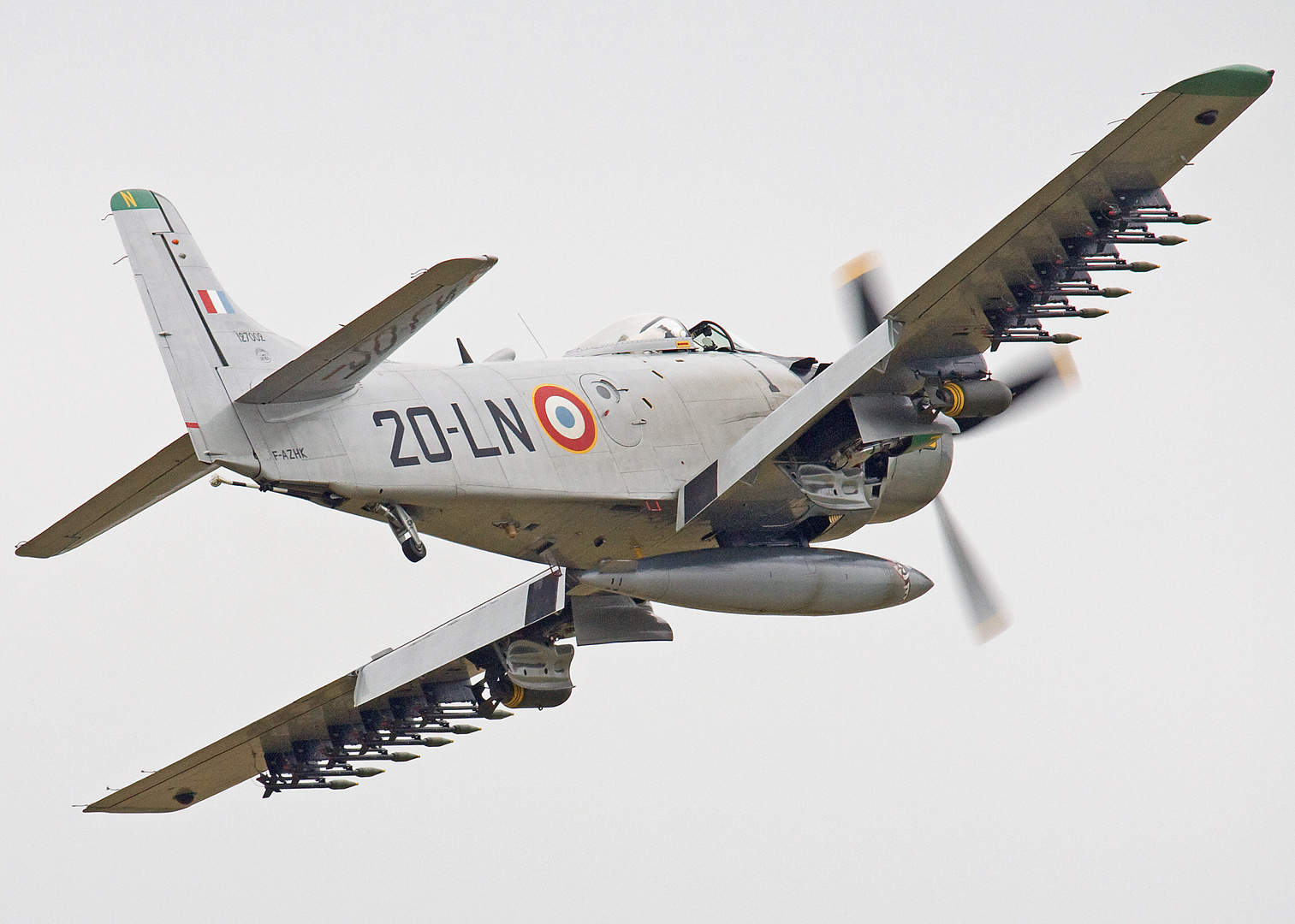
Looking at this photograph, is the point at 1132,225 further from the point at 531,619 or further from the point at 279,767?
the point at 279,767

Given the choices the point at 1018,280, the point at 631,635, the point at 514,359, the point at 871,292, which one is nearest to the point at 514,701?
the point at 631,635

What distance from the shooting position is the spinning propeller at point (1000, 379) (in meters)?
25.2

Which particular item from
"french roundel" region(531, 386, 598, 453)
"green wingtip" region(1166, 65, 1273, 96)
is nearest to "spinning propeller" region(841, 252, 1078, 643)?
"french roundel" region(531, 386, 598, 453)

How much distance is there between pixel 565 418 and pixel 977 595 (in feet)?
21.1

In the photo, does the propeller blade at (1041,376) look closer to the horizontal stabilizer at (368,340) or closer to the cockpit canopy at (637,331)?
the cockpit canopy at (637,331)

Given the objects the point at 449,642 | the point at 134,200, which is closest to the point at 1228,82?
the point at 134,200

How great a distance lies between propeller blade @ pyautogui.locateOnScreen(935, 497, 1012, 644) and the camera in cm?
2530

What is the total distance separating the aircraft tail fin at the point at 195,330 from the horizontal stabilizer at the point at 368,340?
1.32 ft

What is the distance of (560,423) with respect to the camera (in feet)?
73.0

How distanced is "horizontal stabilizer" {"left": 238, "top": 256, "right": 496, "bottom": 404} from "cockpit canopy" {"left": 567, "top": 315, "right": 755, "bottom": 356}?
16.7 ft

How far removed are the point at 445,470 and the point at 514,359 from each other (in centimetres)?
260

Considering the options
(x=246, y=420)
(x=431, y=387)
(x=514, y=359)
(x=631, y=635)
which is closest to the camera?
(x=246, y=420)

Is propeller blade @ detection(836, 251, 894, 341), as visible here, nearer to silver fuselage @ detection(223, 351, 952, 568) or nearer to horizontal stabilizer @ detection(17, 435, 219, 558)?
silver fuselage @ detection(223, 351, 952, 568)

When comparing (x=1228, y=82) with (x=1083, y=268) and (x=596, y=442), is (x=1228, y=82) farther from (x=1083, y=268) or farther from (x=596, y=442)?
(x=596, y=442)
